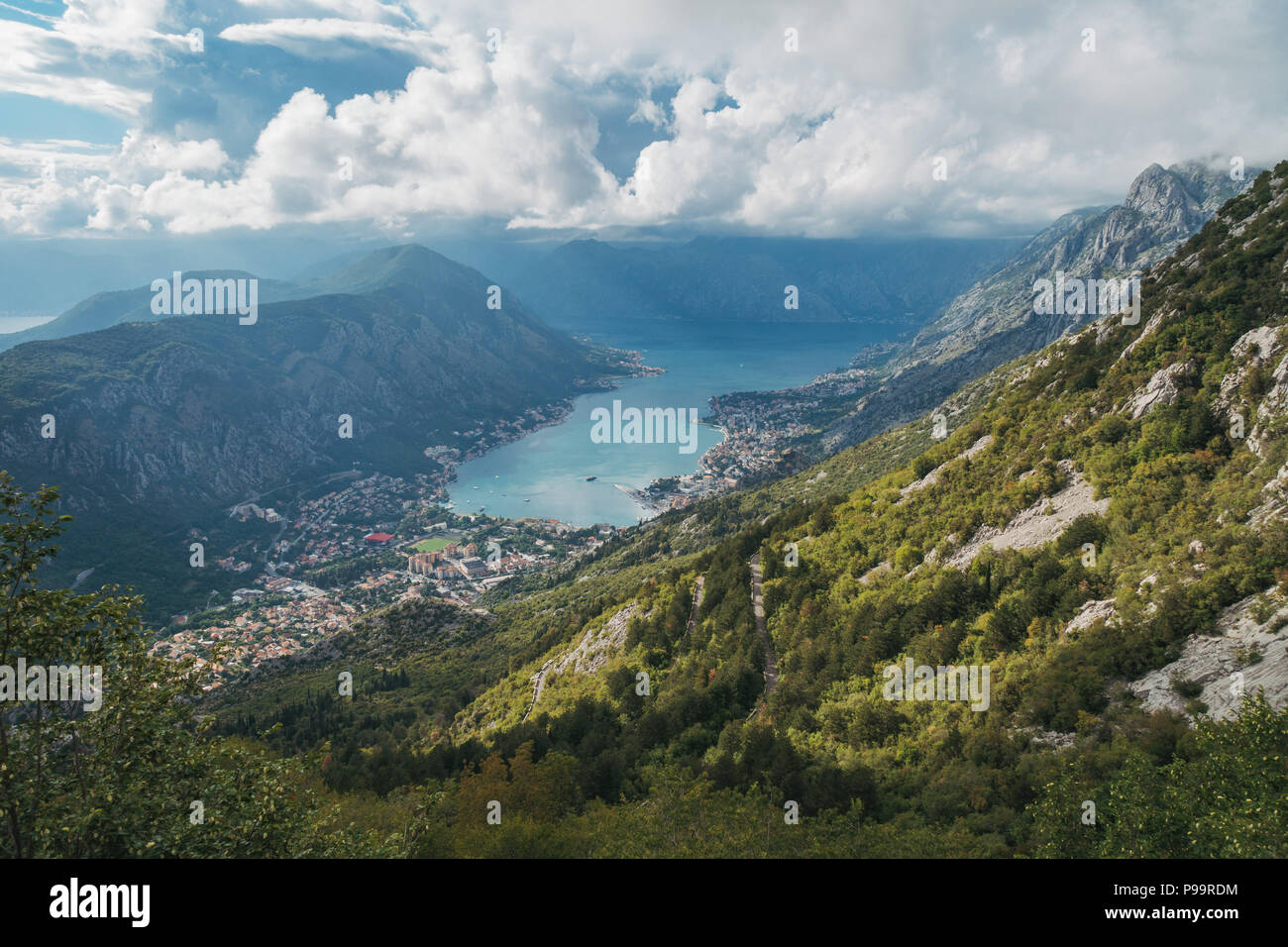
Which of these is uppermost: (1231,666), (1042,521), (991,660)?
(1042,521)

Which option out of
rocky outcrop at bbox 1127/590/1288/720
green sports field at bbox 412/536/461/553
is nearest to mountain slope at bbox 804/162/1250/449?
green sports field at bbox 412/536/461/553

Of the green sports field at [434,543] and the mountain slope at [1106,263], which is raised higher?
the mountain slope at [1106,263]

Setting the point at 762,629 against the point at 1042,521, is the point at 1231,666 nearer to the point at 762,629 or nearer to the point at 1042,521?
the point at 1042,521

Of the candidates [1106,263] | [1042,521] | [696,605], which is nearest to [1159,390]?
[1042,521]

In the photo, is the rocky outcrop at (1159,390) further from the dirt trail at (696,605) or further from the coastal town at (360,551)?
the coastal town at (360,551)

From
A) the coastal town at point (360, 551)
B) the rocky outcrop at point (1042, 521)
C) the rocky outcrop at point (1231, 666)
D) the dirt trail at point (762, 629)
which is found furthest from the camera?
the coastal town at point (360, 551)

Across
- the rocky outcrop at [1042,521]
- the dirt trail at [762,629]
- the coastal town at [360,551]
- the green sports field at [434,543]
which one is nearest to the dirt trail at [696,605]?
the dirt trail at [762,629]

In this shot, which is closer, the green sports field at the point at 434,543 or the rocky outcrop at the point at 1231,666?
the rocky outcrop at the point at 1231,666

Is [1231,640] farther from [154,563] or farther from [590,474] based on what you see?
[590,474]

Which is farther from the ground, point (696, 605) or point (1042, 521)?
point (1042, 521)
